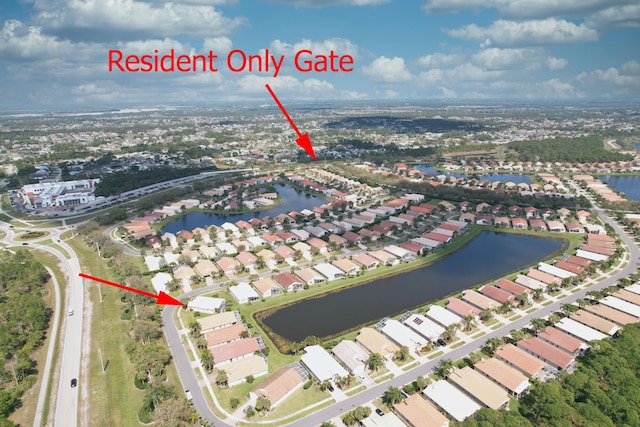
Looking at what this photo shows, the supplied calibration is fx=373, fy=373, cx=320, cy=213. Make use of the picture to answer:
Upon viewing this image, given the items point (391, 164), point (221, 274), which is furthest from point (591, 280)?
point (391, 164)

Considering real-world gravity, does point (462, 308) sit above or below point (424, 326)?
above

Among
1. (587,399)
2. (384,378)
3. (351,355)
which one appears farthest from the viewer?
(351,355)

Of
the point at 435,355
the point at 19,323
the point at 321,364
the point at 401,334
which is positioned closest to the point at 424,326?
the point at 401,334

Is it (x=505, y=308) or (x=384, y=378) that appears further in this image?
(x=505, y=308)

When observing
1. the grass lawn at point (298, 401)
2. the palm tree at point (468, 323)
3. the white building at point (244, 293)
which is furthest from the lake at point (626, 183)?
the grass lawn at point (298, 401)

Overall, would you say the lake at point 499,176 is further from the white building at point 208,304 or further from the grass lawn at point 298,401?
the grass lawn at point 298,401

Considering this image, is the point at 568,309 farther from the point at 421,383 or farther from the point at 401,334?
the point at 421,383

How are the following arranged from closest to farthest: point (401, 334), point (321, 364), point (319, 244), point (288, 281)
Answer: point (321, 364) → point (401, 334) → point (288, 281) → point (319, 244)
